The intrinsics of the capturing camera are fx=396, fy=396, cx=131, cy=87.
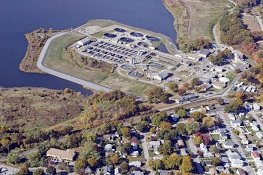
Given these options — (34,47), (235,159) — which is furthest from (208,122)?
(34,47)

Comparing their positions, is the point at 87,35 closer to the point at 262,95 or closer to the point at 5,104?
the point at 5,104

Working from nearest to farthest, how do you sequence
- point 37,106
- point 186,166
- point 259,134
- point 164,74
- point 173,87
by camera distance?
point 186,166, point 259,134, point 37,106, point 173,87, point 164,74

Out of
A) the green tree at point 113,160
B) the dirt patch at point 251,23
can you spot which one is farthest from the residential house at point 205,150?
the dirt patch at point 251,23

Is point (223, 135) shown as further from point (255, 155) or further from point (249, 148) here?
point (255, 155)

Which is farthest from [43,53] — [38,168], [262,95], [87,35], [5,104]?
[262,95]

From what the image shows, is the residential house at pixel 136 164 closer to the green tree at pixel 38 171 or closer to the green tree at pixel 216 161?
the green tree at pixel 216 161

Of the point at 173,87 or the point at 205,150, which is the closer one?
the point at 205,150
